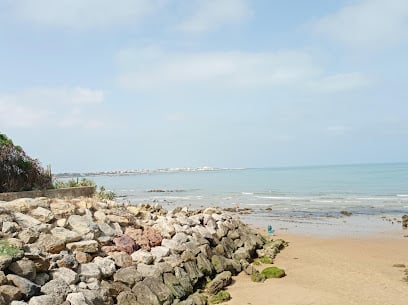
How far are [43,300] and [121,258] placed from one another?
2.96m

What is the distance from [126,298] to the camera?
938cm

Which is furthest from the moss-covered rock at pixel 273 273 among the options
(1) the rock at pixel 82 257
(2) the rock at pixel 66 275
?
(2) the rock at pixel 66 275

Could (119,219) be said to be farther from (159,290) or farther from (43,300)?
(43,300)

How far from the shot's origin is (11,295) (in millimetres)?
7457

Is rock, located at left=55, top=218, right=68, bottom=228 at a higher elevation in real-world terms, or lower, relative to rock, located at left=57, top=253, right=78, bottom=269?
higher

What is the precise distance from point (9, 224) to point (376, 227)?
825 inches

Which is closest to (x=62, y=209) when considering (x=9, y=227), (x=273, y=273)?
(x=9, y=227)

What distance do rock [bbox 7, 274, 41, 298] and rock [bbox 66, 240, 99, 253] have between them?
207 centimetres

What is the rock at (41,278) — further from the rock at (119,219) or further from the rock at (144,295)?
the rock at (119,219)

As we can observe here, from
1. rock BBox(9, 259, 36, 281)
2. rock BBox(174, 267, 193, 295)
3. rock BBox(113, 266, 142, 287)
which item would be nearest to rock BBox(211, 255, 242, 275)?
rock BBox(174, 267, 193, 295)

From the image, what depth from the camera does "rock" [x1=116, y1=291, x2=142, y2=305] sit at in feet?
30.5

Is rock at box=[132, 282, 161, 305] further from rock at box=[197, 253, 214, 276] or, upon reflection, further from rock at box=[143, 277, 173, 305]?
rock at box=[197, 253, 214, 276]

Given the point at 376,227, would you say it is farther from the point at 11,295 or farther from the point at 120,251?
the point at 11,295

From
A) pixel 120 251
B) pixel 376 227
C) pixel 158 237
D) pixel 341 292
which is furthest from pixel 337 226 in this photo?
pixel 120 251
